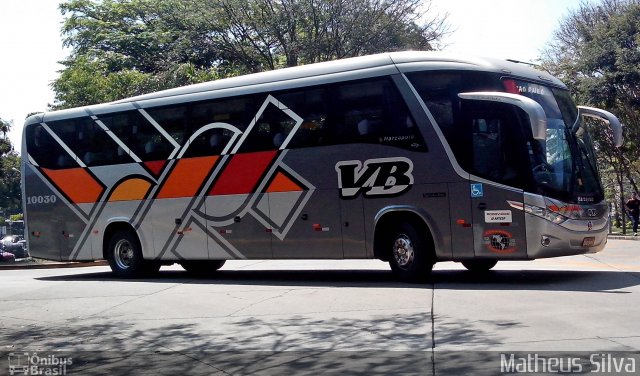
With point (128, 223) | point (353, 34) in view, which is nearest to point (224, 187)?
point (128, 223)

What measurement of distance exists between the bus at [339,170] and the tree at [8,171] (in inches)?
961

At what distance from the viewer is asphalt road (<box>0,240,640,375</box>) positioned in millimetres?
8070

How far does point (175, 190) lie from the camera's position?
16.6 m

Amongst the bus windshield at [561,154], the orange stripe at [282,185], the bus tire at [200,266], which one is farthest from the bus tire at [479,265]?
the bus tire at [200,266]

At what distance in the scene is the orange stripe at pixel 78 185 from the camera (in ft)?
58.2

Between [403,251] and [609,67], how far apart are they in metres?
21.8

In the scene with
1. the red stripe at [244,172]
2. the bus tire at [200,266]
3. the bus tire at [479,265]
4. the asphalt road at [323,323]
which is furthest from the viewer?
the bus tire at [200,266]

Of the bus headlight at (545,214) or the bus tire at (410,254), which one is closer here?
the bus headlight at (545,214)

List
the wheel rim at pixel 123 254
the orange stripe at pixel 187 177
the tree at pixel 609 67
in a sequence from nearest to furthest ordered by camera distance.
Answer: the orange stripe at pixel 187 177, the wheel rim at pixel 123 254, the tree at pixel 609 67

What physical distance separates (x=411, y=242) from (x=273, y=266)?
20.5 ft

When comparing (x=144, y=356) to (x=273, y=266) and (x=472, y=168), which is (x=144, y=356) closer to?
(x=472, y=168)

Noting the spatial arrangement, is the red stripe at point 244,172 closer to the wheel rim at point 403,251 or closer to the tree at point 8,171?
the wheel rim at point 403,251

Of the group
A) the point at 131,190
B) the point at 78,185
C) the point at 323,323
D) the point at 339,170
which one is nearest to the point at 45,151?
the point at 78,185

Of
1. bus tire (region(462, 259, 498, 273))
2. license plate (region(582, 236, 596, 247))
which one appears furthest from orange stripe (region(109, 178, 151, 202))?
license plate (region(582, 236, 596, 247))
